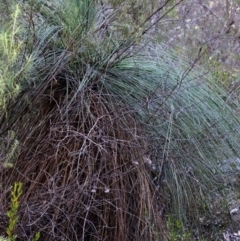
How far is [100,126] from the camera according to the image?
2330 mm

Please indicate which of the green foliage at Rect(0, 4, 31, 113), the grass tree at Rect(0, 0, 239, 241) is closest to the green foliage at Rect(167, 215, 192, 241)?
the grass tree at Rect(0, 0, 239, 241)

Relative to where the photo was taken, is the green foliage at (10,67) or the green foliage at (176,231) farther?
the green foliage at (176,231)

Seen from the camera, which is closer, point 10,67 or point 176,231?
point 10,67

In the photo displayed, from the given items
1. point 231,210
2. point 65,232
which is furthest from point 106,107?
point 231,210

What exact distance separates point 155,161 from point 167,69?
49 centimetres

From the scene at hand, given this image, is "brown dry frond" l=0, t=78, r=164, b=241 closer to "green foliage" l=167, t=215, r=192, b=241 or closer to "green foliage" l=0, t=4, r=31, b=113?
"green foliage" l=167, t=215, r=192, b=241

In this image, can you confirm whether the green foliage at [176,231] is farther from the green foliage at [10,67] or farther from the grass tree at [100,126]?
Answer: the green foliage at [10,67]

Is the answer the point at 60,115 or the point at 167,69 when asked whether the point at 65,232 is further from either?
the point at 167,69

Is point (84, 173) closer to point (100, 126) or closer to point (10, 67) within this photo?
point (100, 126)

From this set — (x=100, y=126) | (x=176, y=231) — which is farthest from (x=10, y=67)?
(x=176, y=231)

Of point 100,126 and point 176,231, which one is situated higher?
point 100,126

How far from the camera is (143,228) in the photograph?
2225 mm

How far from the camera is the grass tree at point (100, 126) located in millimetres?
2197

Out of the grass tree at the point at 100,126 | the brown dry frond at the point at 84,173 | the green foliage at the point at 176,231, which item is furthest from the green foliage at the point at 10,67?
the green foliage at the point at 176,231
